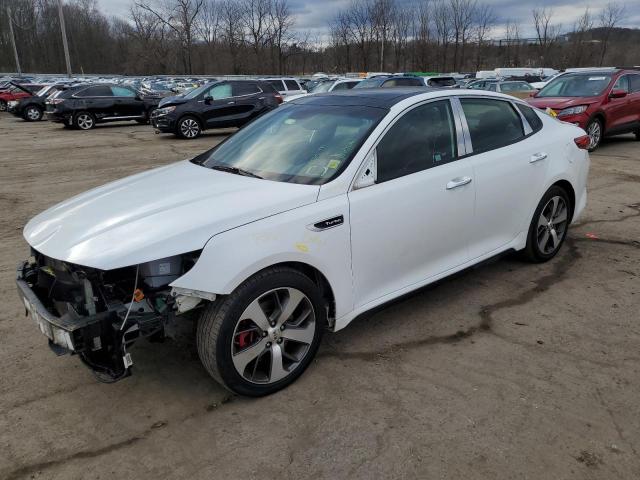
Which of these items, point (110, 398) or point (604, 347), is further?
point (604, 347)

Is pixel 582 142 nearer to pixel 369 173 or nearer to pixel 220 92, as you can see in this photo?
pixel 369 173

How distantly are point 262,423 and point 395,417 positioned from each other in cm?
72

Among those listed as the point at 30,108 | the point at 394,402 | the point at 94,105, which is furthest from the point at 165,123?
the point at 394,402

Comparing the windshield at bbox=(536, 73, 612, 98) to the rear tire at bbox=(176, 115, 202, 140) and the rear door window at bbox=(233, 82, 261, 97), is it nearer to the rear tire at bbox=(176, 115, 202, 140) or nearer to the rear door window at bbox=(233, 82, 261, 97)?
the rear door window at bbox=(233, 82, 261, 97)

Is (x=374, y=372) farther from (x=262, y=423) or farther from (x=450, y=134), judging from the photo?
(x=450, y=134)

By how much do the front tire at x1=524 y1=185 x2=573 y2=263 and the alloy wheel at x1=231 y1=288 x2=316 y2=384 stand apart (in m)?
2.55

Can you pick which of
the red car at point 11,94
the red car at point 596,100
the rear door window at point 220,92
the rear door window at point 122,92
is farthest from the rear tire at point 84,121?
the red car at point 596,100

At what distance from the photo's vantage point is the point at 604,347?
3480mm

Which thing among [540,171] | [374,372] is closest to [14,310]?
[374,372]

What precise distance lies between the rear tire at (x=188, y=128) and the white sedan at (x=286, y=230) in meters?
12.8

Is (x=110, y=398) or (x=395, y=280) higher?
(x=395, y=280)

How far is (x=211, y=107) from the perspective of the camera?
1652 cm

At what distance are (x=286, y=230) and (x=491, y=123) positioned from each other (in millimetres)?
2264

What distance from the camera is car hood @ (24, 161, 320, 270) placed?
2619 mm
